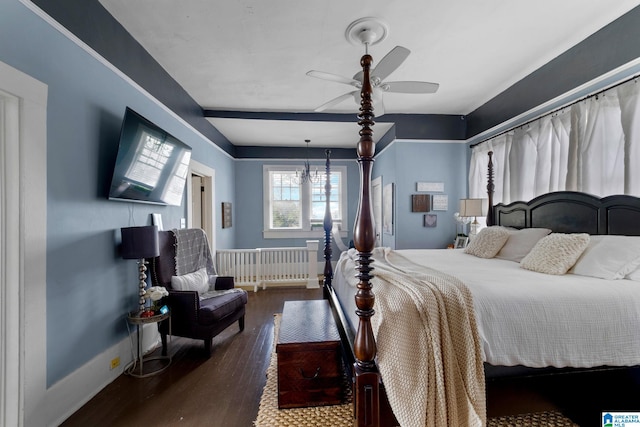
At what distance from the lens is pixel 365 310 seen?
141 cm

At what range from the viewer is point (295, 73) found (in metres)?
3.14

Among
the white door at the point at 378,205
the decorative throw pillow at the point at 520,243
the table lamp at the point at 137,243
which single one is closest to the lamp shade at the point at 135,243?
the table lamp at the point at 137,243

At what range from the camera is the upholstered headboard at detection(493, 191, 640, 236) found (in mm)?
2117

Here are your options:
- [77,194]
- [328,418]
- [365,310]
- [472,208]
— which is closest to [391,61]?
[365,310]

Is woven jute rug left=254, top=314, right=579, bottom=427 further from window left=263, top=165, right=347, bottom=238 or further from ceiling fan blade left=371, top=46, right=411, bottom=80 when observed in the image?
window left=263, top=165, right=347, bottom=238

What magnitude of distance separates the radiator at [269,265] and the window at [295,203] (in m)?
1.27

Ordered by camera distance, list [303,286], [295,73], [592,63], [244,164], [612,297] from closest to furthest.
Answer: [612,297]
[592,63]
[295,73]
[303,286]
[244,164]

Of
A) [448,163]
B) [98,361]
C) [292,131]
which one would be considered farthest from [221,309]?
[448,163]

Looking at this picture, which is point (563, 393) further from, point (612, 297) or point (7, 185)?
point (7, 185)

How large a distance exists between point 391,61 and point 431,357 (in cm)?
204

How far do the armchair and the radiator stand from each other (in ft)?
4.82

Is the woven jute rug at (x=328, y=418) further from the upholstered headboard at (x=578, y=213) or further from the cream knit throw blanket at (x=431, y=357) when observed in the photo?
the upholstered headboard at (x=578, y=213)

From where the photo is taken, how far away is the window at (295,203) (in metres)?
6.09

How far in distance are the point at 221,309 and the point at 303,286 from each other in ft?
7.93
